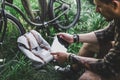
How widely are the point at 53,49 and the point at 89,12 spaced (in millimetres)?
3550

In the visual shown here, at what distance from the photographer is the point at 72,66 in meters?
5.14

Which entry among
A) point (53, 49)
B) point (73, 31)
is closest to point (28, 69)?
point (53, 49)

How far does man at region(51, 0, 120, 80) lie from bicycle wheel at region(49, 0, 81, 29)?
Result: 1798mm

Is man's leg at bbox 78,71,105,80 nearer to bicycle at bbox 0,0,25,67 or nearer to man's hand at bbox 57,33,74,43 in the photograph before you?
man's hand at bbox 57,33,74,43

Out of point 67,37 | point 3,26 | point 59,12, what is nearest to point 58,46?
point 67,37

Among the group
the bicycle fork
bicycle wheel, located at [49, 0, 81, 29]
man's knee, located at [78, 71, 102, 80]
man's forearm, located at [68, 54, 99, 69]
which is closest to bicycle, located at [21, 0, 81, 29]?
bicycle wheel, located at [49, 0, 81, 29]

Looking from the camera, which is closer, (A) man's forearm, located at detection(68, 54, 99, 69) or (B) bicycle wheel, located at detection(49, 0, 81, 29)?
(A) man's forearm, located at detection(68, 54, 99, 69)

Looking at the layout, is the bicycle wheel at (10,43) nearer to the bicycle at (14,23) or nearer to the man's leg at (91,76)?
the bicycle at (14,23)

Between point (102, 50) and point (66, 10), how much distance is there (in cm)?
229

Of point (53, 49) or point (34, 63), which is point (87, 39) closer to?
point (53, 49)

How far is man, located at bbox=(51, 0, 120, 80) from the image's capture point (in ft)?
11.7

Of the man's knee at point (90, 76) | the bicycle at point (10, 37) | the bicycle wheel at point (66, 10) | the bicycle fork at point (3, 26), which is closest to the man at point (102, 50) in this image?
the man's knee at point (90, 76)

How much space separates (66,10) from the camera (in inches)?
271

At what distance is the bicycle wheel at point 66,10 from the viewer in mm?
6639
